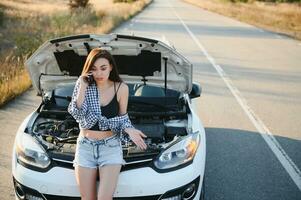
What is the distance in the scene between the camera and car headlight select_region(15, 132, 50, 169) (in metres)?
3.70

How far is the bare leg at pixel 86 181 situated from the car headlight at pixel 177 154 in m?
0.55

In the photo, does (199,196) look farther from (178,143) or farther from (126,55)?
(126,55)

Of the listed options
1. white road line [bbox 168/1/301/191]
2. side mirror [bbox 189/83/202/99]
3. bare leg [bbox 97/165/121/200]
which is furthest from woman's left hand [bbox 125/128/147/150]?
white road line [bbox 168/1/301/191]

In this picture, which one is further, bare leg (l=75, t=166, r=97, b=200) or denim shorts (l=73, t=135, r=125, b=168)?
denim shorts (l=73, t=135, r=125, b=168)

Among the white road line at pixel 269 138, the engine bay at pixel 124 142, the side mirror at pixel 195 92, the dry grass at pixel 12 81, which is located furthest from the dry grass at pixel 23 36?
the white road line at pixel 269 138

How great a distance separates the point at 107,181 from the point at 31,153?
79 cm

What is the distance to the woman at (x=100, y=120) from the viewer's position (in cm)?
355

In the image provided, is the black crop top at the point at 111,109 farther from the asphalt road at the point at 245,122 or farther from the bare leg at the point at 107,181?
the asphalt road at the point at 245,122

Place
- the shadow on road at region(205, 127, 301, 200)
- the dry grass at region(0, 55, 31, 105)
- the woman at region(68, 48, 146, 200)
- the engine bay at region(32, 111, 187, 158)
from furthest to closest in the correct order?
the dry grass at region(0, 55, 31, 105), the shadow on road at region(205, 127, 301, 200), the engine bay at region(32, 111, 187, 158), the woman at region(68, 48, 146, 200)

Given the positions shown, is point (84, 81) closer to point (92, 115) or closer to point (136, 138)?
point (92, 115)

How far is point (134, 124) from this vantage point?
4.51m

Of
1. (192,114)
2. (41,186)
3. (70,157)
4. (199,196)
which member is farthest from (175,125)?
(41,186)

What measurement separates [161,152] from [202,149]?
454 millimetres

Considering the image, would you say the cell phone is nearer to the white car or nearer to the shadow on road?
the white car
